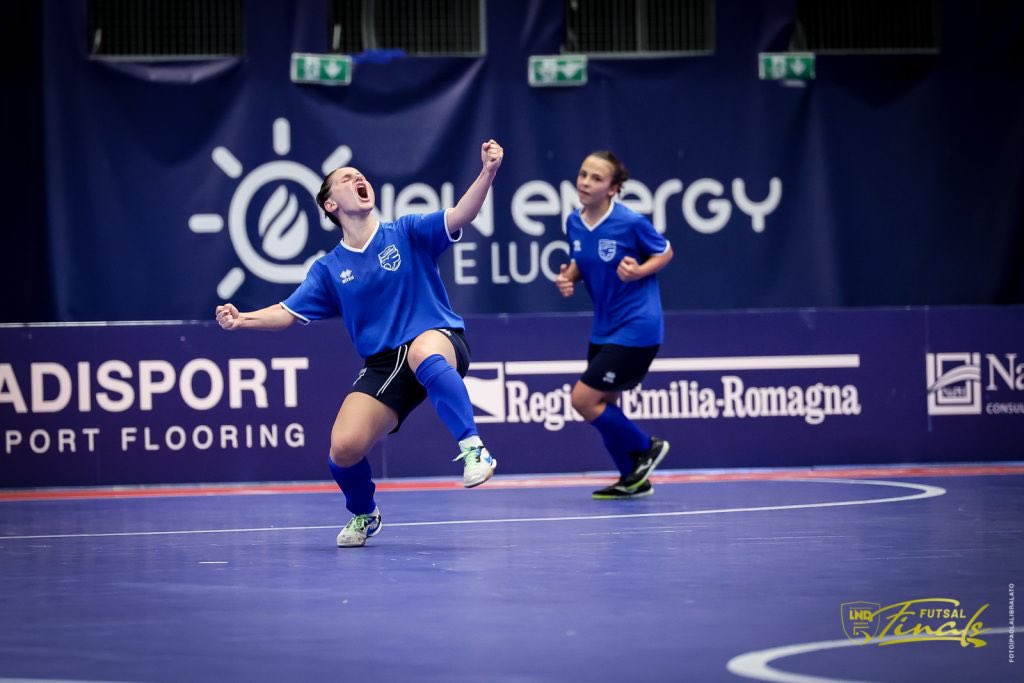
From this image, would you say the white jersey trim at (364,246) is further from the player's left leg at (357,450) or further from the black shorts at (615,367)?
the black shorts at (615,367)

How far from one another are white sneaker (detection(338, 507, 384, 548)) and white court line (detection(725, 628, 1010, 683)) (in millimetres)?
2834

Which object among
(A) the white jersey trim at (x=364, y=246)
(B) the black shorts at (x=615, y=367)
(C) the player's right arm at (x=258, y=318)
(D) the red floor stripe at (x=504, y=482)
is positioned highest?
(A) the white jersey trim at (x=364, y=246)

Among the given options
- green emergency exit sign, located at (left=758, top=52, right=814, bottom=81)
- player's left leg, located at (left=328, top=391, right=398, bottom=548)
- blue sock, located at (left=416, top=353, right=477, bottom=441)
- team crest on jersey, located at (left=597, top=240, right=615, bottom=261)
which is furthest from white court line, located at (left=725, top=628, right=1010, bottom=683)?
green emergency exit sign, located at (left=758, top=52, right=814, bottom=81)

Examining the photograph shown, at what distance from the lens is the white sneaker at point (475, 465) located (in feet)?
19.0

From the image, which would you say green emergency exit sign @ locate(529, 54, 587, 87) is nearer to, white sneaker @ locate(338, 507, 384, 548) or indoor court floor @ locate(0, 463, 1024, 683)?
indoor court floor @ locate(0, 463, 1024, 683)

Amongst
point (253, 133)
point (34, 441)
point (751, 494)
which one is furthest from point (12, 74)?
point (751, 494)

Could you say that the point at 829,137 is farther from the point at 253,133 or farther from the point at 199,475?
the point at 199,475

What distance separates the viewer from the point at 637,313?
27.2ft

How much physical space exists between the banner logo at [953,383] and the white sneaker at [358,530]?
5.30 meters

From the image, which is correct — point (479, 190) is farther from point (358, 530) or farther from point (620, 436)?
point (620, 436)

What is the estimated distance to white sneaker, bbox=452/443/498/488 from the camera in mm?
5785

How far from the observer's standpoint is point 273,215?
12117 mm

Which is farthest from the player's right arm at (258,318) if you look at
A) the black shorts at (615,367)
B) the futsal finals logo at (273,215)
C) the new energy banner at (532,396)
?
the futsal finals logo at (273,215)

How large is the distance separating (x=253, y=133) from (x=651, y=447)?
524cm
